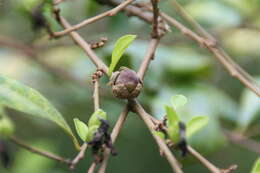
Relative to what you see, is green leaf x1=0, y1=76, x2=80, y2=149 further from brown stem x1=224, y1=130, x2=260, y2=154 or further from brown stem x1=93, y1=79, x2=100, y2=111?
brown stem x1=224, y1=130, x2=260, y2=154

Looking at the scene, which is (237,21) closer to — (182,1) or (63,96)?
(182,1)

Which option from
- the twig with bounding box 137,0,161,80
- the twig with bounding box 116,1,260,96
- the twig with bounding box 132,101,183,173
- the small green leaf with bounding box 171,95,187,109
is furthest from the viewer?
the twig with bounding box 116,1,260,96

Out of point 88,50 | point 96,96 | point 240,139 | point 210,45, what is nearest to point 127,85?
point 96,96

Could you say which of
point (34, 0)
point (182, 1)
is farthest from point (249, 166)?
point (34, 0)

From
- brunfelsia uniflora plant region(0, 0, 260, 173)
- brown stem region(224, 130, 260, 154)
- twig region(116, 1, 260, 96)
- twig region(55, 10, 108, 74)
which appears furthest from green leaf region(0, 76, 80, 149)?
brown stem region(224, 130, 260, 154)

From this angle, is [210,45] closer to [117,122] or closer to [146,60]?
[146,60]

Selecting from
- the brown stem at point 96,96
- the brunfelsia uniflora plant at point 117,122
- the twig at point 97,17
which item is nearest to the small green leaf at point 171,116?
the brunfelsia uniflora plant at point 117,122

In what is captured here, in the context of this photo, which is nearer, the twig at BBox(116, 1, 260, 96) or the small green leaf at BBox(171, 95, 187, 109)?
the small green leaf at BBox(171, 95, 187, 109)

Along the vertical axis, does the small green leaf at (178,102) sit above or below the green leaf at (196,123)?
above

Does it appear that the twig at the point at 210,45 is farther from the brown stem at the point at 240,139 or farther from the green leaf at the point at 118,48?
the brown stem at the point at 240,139
